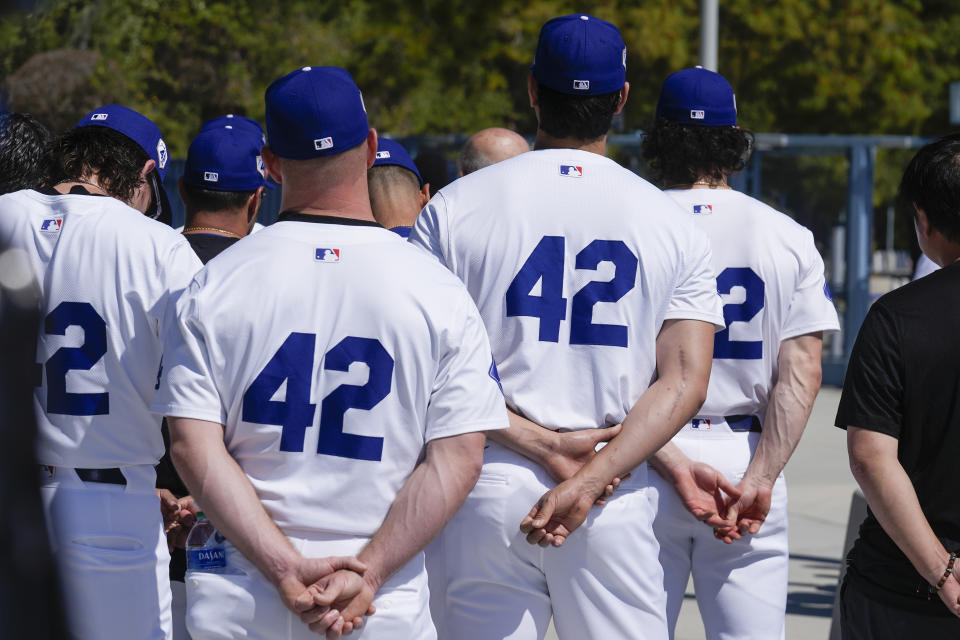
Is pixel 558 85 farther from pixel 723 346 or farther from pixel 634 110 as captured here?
pixel 634 110

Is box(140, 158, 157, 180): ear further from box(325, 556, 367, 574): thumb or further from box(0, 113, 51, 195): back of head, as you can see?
box(325, 556, 367, 574): thumb

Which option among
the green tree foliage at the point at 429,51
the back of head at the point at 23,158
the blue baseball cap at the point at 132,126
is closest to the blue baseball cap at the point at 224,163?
the blue baseball cap at the point at 132,126

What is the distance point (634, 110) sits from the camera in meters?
19.2

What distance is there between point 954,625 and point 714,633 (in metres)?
0.95

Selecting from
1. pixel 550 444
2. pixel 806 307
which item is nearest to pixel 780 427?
pixel 806 307

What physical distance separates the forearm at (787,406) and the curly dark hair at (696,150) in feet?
1.95

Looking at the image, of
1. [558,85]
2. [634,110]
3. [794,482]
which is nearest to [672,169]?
[558,85]

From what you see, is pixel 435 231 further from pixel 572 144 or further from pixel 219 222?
pixel 219 222

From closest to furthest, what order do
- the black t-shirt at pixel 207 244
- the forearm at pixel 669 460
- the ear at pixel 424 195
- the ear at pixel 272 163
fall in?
the ear at pixel 272 163 → the forearm at pixel 669 460 → the black t-shirt at pixel 207 244 → the ear at pixel 424 195

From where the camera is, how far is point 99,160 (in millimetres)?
3678

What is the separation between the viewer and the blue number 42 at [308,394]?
8.42 feet

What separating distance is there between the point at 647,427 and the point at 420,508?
702 millimetres

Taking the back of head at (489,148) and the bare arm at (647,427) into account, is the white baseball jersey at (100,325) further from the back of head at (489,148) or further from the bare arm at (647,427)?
the back of head at (489,148)

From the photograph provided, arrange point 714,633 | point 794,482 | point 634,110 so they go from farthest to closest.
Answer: point 634,110, point 794,482, point 714,633
